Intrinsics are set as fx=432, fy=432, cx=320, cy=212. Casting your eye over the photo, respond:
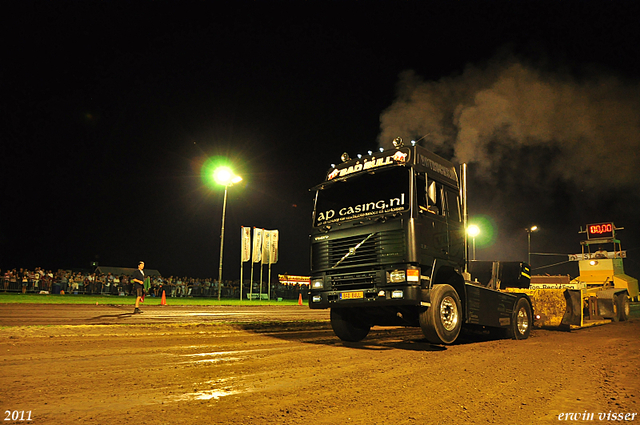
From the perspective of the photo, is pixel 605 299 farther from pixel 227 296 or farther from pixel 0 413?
pixel 227 296

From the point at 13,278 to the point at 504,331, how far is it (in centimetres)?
2925

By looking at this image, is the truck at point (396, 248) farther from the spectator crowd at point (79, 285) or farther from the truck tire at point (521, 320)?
the spectator crowd at point (79, 285)

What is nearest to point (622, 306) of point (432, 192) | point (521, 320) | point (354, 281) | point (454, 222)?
point (521, 320)

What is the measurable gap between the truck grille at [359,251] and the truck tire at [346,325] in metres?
1.23

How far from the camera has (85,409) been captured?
3516mm

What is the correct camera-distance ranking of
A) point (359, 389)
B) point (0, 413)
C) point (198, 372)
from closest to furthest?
1. point (0, 413)
2. point (359, 389)
3. point (198, 372)

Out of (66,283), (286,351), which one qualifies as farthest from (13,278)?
(286,351)

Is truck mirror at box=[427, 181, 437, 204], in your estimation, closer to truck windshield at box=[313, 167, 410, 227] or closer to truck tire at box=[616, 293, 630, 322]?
truck windshield at box=[313, 167, 410, 227]

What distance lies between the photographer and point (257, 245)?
3300 cm

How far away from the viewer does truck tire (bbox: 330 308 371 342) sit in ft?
30.1

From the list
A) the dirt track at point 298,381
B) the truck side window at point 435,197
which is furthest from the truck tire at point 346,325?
the truck side window at point 435,197

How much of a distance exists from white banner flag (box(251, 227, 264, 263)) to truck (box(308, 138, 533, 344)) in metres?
24.0

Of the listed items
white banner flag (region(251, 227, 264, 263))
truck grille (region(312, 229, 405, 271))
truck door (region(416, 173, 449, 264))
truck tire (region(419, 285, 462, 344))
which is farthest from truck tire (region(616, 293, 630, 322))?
white banner flag (region(251, 227, 264, 263))

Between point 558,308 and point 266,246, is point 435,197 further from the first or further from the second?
point 266,246
